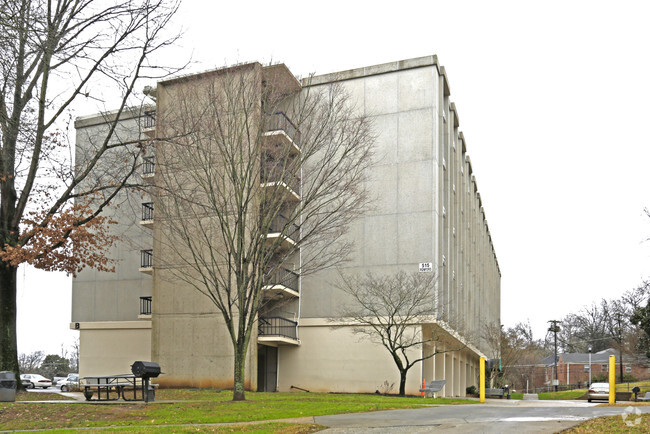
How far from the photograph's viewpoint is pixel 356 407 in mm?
17891

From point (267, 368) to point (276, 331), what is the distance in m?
2.65

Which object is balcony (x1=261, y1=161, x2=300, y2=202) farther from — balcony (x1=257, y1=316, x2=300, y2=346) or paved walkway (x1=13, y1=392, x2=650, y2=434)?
balcony (x1=257, y1=316, x2=300, y2=346)

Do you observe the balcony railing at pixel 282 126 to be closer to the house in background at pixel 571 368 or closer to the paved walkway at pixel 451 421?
the paved walkway at pixel 451 421

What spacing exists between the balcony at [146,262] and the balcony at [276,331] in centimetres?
673

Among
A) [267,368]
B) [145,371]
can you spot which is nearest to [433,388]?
[267,368]

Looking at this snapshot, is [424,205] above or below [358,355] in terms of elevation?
above

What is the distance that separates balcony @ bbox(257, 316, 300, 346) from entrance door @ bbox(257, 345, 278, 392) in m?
1.61

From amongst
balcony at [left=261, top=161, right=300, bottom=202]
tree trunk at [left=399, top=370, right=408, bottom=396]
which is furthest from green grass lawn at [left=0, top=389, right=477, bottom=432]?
tree trunk at [left=399, top=370, right=408, bottom=396]

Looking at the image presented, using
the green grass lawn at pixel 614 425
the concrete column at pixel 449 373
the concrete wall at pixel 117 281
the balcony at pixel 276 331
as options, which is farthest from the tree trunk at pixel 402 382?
the green grass lawn at pixel 614 425

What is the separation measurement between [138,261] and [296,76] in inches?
773

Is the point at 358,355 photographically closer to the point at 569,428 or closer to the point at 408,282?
the point at 408,282

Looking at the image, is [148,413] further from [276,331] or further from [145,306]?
[145,306]

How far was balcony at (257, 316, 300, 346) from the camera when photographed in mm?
33594

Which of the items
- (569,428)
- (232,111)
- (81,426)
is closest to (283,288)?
(232,111)
